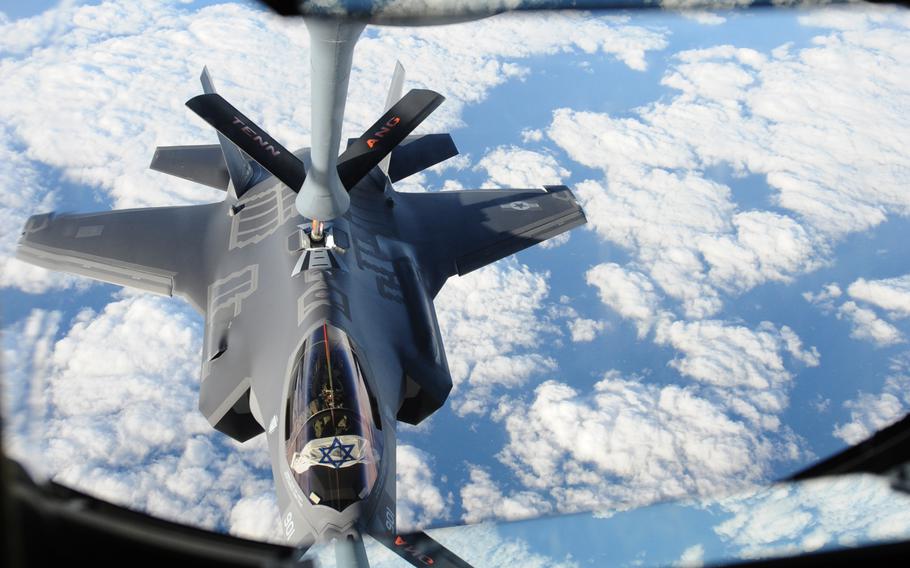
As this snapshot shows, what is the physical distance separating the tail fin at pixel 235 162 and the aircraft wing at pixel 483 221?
3294 mm

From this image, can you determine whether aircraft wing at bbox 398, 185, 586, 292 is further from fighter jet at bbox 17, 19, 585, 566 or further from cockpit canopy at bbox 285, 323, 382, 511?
cockpit canopy at bbox 285, 323, 382, 511

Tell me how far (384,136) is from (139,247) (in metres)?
6.32

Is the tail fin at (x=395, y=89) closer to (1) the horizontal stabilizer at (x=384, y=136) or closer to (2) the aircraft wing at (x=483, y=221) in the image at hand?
(2) the aircraft wing at (x=483, y=221)

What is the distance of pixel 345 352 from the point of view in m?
9.52

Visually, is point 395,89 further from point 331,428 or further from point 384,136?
point 331,428

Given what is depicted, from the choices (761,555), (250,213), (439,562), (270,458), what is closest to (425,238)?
(250,213)

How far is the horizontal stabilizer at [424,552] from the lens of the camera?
9.11 ft

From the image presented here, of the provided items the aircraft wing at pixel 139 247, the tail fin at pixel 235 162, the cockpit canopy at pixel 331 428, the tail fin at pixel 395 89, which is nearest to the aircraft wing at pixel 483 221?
the tail fin at pixel 395 89

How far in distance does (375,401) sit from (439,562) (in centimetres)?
611

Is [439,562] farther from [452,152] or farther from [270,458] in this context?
[452,152]

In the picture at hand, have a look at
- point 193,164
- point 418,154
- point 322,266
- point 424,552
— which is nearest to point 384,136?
point 322,266

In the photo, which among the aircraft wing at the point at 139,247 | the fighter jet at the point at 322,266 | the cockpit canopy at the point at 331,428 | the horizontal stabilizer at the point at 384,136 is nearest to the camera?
the cockpit canopy at the point at 331,428

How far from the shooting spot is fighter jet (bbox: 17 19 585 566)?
8.51 meters

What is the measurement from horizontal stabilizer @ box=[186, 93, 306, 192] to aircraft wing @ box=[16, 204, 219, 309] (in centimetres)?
389
